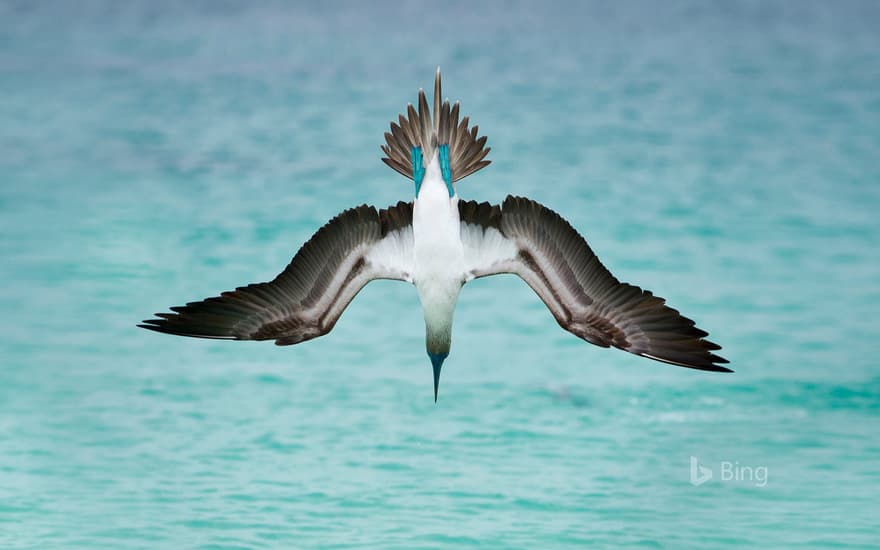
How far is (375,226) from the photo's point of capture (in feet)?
22.9

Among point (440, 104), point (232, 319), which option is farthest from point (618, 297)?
point (232, 319)

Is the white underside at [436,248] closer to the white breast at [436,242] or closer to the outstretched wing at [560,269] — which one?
the white breast at [436,242]

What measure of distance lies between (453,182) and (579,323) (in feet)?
3.03

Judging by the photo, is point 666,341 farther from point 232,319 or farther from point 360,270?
point 232,319

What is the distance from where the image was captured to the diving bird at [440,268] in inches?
258

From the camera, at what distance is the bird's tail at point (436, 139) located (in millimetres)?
6547

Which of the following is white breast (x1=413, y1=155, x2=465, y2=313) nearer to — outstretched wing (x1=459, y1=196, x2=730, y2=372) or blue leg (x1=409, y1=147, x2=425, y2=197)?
blue leg (x1=409, y1=147, x2=425, y2=197)

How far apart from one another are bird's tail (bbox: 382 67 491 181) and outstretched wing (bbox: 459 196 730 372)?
0.25m

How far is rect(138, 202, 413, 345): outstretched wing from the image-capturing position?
692 cm

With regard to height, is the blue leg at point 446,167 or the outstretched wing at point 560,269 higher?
the blue leg at point 446,167

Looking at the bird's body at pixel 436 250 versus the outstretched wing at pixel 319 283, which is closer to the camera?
the bird's body at pixel 436 250

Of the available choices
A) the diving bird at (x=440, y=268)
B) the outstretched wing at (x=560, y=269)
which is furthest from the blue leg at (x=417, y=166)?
the outstretched wing at (x=560, y=269)

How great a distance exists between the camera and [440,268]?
21.7 feet

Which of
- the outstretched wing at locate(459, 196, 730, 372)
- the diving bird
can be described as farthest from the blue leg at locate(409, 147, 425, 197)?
the outstretched wing at locate(459, 196, 730, 372)
